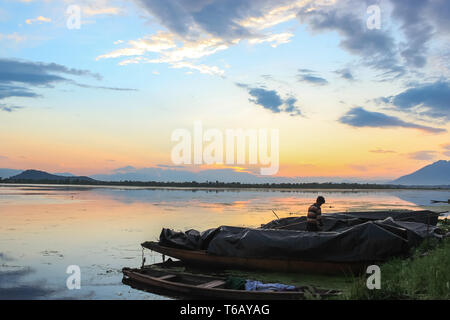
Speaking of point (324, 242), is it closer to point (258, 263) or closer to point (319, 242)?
point (319, 242)

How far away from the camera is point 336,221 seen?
42.9ft

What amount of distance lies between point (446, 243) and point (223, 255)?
610cm

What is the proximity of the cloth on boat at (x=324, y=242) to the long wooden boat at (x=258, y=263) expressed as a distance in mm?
115

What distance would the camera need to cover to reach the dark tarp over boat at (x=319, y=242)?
10312 mm

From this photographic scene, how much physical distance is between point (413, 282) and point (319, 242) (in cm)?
346

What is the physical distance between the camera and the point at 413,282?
736 centimetres

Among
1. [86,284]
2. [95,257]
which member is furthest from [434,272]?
[95,257]

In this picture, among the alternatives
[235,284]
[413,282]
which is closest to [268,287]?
[235,284]

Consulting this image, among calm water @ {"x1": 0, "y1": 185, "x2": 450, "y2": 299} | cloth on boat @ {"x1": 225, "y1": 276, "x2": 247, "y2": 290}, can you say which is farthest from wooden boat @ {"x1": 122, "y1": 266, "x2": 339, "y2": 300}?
calm water @ {"x1": 0, "y1": 185, "x2": 450, "y2": 299}

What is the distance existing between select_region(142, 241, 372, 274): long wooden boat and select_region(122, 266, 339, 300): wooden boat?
121 cm

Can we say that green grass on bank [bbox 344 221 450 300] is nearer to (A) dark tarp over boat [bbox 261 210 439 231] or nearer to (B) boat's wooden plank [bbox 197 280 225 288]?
(B) boat's wooden plank [bbox 197 280 225 288]
